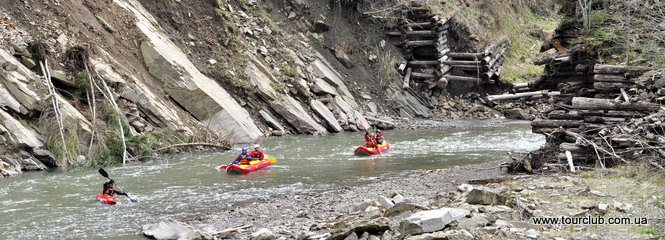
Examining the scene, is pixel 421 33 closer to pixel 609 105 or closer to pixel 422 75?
pixel 422 75

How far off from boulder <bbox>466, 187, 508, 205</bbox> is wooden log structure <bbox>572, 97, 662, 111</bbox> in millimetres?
5206

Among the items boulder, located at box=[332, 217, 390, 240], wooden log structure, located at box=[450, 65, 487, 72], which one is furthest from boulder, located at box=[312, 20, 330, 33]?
boulder, located at box=[332, 217, 390, 240]

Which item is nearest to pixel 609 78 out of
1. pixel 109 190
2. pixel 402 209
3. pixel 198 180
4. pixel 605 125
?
pixel 605 125

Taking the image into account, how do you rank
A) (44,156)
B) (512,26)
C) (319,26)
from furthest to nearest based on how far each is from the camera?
(512,26), (319,26), (44,156)

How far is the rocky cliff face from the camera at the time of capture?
18.1m

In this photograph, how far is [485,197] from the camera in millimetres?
10000

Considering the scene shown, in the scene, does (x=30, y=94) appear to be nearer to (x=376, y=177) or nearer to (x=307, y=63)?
(x=376, y=177)

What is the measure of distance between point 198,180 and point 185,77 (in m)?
7.88

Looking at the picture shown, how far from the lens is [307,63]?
29562 mm

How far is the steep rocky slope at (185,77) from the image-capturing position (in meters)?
18.3

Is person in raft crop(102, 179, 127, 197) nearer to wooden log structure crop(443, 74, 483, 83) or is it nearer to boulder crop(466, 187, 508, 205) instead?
boulder crop(466, 187, 508, 205)

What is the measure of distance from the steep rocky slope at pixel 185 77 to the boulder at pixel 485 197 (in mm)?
11644

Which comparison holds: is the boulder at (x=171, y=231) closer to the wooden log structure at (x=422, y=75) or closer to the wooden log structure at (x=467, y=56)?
the wooden log structure at (x=422, y=75)

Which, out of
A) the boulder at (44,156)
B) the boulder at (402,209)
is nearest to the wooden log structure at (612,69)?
the boulder at (402,209)
